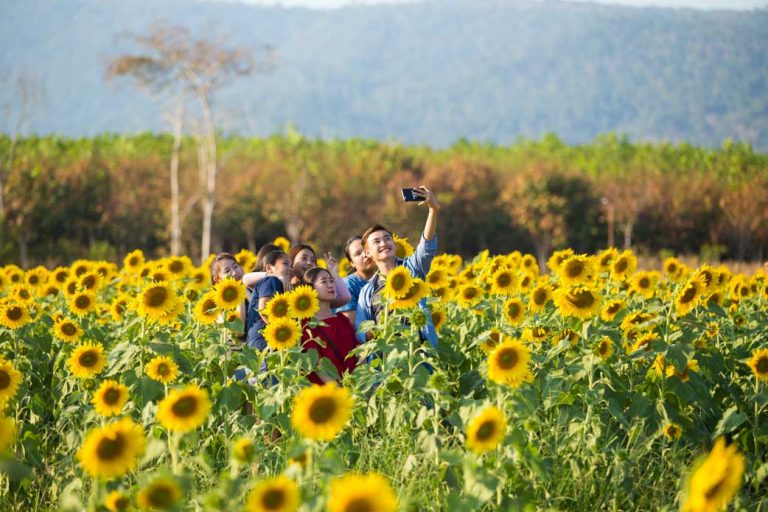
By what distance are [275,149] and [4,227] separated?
13.4 metres

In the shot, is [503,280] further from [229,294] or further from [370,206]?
[370,206]

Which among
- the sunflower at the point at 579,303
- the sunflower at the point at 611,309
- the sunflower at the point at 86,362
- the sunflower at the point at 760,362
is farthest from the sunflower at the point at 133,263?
the sunflower at the point at 760,362

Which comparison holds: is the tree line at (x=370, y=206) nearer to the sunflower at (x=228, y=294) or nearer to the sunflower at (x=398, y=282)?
the sunflower at (x=228, y=294)

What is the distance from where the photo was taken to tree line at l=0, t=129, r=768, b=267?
26234 mm

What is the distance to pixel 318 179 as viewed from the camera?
27.5 meters

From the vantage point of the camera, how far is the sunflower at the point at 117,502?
2807 mm

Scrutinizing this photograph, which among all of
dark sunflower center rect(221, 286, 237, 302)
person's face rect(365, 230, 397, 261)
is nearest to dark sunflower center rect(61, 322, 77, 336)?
dark sunflower center rect(221, 286, 237, 302)

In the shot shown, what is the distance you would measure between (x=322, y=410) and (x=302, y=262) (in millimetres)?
2787

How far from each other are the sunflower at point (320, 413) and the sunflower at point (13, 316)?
2686 mm

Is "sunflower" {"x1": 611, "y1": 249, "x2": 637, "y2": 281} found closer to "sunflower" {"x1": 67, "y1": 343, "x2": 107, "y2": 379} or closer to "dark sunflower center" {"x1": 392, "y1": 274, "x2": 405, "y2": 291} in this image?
"dark sunflower center" {"x1": 392, "y1": 274, "x2": 405, "y2": 291}

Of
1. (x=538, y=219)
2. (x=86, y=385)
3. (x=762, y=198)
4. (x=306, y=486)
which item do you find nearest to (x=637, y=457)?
(x=306, y=486)

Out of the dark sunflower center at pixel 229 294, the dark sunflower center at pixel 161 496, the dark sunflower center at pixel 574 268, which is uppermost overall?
the dark sunflower center at pixel 574 268

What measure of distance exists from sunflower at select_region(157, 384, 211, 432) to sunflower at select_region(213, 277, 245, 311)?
55.7 inches

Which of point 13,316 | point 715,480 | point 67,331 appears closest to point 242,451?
point 715,480
